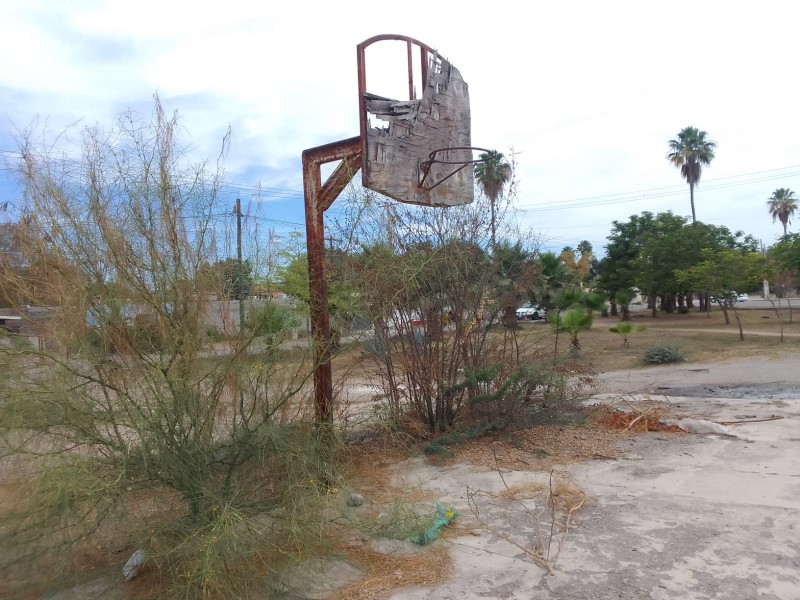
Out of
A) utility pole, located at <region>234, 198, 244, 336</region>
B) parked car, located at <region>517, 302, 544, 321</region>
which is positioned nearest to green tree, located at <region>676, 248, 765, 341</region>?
parked car, located at <region>517, 302, 544, 321</region>

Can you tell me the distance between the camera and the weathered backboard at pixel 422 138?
18.6 feet

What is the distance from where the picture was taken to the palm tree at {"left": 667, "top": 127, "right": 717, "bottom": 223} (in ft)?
149

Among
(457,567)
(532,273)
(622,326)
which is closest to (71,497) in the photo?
(457,567)

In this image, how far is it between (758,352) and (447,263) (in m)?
15.8

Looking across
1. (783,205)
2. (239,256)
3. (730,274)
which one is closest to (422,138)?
(239,256)

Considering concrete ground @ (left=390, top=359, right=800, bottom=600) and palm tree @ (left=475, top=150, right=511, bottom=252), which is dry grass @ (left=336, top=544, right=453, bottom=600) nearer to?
concrete ground @ (left=390, top=359, right=800, bottom=600)

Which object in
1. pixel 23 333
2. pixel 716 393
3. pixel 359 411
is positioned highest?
pixel 23 333

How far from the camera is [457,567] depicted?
4016 mm

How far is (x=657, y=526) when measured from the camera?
452cm

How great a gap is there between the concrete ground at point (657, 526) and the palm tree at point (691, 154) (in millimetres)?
43154

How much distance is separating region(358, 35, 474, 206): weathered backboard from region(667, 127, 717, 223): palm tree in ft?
147

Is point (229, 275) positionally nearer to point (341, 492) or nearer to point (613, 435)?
point (341, 492)

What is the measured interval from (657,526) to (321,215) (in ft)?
12.7

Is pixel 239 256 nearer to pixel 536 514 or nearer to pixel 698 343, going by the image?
pixel 536 514
